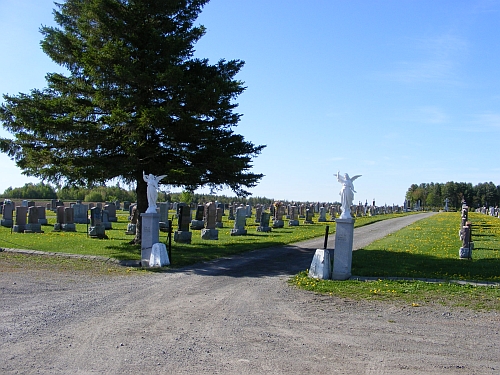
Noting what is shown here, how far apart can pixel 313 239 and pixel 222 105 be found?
29.7 ft

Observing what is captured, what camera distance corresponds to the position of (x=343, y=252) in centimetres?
1193

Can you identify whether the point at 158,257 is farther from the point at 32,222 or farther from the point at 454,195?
the point at 454,195

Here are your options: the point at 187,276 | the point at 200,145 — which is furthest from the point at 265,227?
the point at 187,276

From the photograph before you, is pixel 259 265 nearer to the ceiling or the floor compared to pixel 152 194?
nearer to the floor

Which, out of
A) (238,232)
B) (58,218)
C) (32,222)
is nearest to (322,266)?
(238,232)

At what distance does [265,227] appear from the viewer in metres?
28.2

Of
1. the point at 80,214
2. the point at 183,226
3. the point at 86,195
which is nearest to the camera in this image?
the point at 183,226

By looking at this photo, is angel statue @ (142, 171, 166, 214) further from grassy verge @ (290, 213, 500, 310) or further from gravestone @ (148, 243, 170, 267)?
grassy verge @ (290, 213, 500, 310)

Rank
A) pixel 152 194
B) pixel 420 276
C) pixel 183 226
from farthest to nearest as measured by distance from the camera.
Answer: pixel 183 226, pixel 152 194, pixel 420 276

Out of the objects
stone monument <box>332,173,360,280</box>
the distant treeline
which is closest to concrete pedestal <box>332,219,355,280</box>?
stone monument <box>332,173,360,280</box>

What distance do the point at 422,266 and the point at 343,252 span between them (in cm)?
338

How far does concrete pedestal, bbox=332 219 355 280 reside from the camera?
11.9 metres

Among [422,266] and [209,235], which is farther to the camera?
[209,235]

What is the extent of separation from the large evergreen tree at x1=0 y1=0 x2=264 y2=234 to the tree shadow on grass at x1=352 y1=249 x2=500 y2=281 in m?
5.83
